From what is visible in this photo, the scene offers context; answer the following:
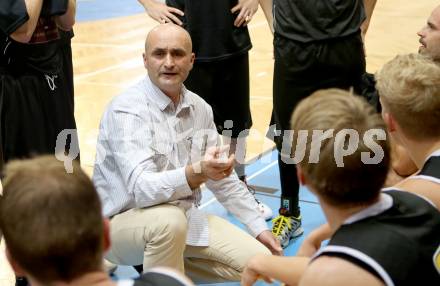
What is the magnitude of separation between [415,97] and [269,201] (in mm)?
2277

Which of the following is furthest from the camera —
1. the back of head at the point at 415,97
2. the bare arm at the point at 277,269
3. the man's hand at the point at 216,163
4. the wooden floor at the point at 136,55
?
the wooden floor at the point at 136,55

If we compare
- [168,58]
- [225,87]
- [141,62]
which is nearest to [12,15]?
[168,58]

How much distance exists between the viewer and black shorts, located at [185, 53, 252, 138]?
3832 millimetres

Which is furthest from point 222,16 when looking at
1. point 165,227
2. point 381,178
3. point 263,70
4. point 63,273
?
point 263,70

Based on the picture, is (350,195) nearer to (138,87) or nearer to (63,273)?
(63,273)

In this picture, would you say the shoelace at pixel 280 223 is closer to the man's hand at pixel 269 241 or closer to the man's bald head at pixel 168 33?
the man's hand at pixel 269 241

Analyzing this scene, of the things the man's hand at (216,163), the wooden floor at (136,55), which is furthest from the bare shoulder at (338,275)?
the wooden floor at (136,55)

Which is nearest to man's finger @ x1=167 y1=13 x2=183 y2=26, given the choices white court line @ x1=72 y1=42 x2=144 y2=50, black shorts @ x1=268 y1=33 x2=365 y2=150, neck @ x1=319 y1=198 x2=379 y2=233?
black shorts @ x1=268 y1=33 x2=365 y2=150

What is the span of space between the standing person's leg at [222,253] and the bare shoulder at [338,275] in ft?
4.34

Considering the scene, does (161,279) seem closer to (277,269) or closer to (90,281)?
(90,281)

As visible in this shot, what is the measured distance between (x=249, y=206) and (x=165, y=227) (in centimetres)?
51

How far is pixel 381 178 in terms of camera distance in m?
1.68

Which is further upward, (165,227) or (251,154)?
(165,227)

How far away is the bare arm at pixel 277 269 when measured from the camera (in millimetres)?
1910
